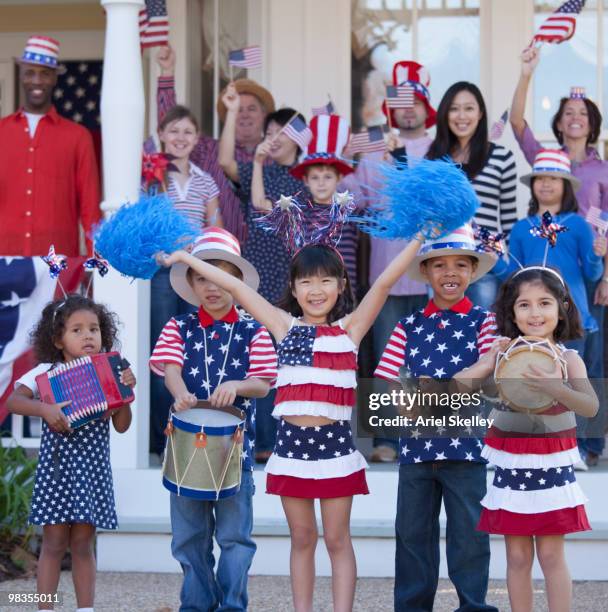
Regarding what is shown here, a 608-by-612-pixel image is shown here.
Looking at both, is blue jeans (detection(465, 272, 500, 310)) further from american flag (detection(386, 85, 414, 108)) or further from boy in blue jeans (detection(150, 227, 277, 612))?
boy in blue jeans (detection(150, 227, 277, 612))

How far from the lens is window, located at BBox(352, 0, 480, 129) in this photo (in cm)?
837

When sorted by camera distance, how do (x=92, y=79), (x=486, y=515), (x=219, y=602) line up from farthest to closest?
(x=92, y=79) < (x=219, y=602) < (x=486, y=515)

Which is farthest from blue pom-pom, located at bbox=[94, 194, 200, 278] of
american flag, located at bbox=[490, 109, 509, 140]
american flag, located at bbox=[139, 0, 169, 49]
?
american flag, located at bbox=[139, 0, 169, 49]

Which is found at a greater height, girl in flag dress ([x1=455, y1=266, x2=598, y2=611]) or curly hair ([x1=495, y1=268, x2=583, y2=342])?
curly hair ([x1=495, y1=268, x2=583, y2=342])

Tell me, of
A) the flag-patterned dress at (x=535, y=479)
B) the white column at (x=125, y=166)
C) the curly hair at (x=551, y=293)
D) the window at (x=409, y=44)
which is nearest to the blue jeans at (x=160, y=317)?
the white column at (x=125, y=166)

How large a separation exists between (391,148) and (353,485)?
2.89 meters

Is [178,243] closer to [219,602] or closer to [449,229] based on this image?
[449,229]

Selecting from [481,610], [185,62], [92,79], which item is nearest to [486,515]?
[481,610]

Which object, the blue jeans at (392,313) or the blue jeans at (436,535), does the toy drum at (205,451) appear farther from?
the blue jeans at (392,313)

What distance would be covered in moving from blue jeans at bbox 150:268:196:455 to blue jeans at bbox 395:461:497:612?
91.0 inches

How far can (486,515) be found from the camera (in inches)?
182

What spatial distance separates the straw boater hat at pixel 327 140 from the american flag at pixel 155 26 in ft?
4.45

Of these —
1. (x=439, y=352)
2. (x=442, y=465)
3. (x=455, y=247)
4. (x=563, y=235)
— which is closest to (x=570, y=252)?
(x=563, y=235)

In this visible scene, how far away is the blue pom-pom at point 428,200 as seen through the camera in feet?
15.0
